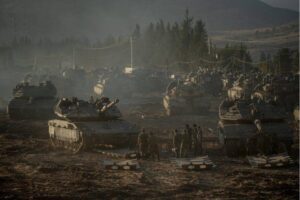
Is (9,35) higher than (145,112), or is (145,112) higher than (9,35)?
(9,35)

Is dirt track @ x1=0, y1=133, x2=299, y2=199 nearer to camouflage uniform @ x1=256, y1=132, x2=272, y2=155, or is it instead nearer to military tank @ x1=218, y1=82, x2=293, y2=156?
military tank @ x1=218, y1=82, x2=293, y2=156

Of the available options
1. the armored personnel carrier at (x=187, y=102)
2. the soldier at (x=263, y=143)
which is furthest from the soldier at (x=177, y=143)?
the armored personnel carrier at (x=187, y=102)

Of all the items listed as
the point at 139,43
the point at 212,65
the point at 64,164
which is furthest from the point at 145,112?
the point at 139,43

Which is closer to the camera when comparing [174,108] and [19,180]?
[19,180]

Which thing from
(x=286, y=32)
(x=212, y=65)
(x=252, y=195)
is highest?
(x=286, y=32)

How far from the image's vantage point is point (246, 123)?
20844mm

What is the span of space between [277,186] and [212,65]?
5362 cm

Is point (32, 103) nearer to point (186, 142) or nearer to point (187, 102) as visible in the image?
point (187, 102)

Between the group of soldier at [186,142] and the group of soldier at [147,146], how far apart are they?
2.53 ft

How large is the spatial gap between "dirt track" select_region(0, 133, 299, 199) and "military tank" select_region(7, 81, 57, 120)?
39.5 ft

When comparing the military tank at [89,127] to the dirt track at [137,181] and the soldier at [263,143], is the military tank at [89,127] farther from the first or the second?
the soldier at [263,143]

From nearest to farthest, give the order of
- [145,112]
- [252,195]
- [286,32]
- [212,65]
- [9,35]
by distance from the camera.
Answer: [252,195] < [145,112] < [212,65] < [286,32] < [9,35]

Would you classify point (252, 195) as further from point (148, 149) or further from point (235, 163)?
point (148, 149)

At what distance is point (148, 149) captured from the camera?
19.6 metres
